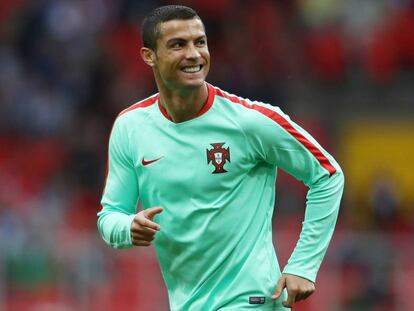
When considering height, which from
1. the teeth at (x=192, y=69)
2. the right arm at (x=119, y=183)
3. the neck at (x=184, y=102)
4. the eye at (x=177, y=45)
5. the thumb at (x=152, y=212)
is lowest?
the thumb at (x=152, y=212)

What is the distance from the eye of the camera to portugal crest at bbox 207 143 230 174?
5957 millimetres

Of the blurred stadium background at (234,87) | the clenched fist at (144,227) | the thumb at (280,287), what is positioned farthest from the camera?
the blurred stadium background at (234,87)

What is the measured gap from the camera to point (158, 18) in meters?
6.00

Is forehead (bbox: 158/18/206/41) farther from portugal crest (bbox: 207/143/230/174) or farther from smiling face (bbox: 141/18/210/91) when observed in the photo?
portugal crest (bbox: 207/143/230/174)

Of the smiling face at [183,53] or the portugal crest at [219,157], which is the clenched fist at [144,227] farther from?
the smiling face at [183,53]

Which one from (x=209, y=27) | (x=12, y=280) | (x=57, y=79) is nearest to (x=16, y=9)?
(x=57, y=79)

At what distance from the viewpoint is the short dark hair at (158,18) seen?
5.95 meters

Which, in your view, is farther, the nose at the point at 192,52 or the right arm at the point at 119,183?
the right arm at the point at 119,183

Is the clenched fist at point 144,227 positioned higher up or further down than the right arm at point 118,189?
further down

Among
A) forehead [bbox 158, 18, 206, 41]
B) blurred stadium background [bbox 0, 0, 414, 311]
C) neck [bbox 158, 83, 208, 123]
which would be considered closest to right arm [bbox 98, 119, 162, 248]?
neck [bbox 158, 83, 208, 123]

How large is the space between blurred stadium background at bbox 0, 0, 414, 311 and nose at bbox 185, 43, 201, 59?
7638 mm

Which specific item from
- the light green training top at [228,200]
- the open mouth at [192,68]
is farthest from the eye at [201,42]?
the light green training top at [228,200]

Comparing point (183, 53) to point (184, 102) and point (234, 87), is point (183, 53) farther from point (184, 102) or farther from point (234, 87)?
point (234, 87)

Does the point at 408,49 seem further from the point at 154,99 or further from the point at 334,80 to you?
the point at 154,99
